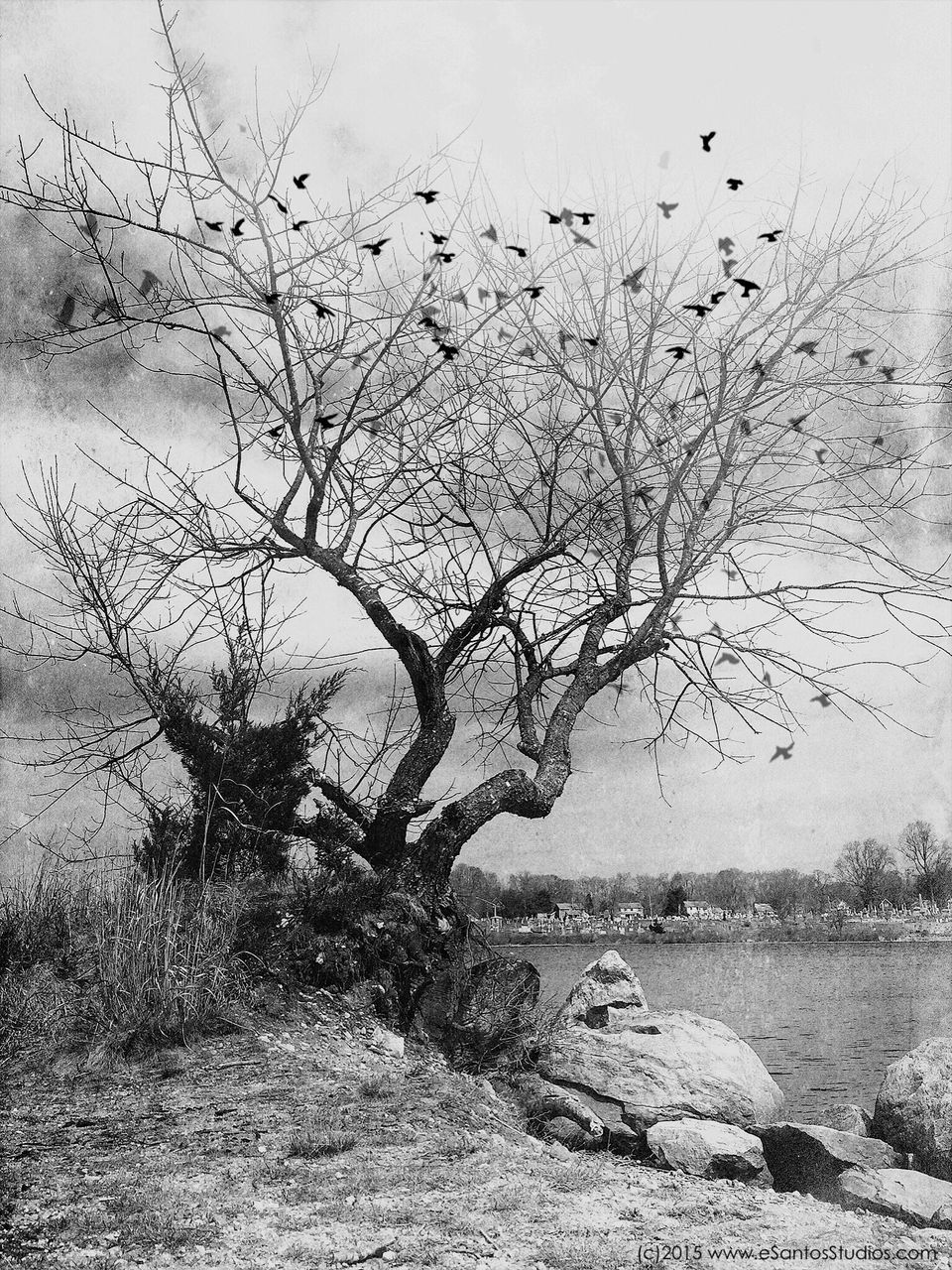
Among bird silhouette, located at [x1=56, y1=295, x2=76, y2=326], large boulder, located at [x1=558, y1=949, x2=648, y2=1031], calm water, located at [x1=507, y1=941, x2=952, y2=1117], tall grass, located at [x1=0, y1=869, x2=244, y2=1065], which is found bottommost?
calm water, located at [x1=507, y1=941, x2=952, y2=1117]

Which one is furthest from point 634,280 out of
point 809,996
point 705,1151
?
point 809,996

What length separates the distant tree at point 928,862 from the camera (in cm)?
611

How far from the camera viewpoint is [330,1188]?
2879mm

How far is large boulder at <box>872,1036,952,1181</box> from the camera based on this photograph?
16.4ft

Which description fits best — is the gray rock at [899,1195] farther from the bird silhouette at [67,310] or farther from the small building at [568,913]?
the bird silhouette at [67,310]

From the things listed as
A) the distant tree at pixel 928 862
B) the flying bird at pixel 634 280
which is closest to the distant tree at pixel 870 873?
the distant tree at pixel 928 862

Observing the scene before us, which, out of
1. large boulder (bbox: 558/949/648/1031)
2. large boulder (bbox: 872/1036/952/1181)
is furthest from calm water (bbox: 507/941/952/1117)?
large boulder (bbox: 872/1036/952/1181)

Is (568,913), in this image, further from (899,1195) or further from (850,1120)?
(899,1195)

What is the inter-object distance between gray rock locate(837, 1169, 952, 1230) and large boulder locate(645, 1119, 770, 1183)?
372 millimetres

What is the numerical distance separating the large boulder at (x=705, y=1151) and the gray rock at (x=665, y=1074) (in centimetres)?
71

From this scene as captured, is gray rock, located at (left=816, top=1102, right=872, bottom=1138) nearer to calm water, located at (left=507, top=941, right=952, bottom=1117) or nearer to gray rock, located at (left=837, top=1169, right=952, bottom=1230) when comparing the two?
gray rock, located at (left=837, top=1169, right=952, bottom=1230)

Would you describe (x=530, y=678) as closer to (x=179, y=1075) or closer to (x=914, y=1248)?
(x=179, y=1075)

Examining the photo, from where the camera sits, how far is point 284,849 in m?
5.74

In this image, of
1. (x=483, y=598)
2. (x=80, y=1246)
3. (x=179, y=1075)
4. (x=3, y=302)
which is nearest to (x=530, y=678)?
(x=483, y=598)
